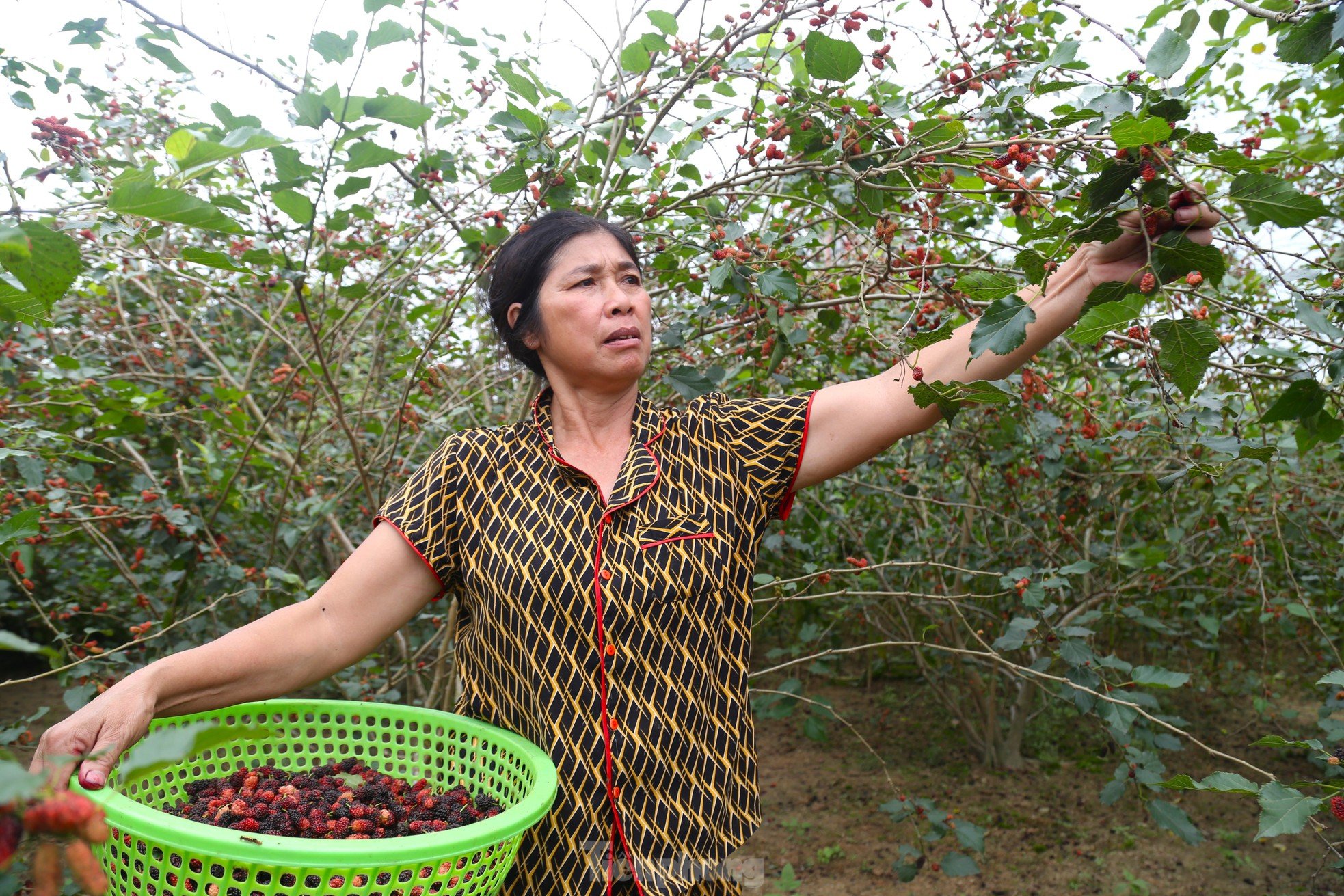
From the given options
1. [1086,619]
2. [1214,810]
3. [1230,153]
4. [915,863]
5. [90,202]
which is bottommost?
[1214,810]

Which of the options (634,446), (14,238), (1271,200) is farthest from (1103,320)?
(14,238)

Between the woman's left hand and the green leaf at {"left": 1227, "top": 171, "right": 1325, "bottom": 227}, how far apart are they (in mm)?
37

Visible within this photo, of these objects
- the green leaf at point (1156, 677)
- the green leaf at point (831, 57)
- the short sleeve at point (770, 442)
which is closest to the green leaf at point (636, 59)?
the green leaf at point (831, 57)

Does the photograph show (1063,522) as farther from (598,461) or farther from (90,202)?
(90,202)

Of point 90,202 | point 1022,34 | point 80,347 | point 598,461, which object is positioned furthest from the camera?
point 80,347

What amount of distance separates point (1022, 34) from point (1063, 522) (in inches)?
58.7

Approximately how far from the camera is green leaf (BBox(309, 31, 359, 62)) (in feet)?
5.91

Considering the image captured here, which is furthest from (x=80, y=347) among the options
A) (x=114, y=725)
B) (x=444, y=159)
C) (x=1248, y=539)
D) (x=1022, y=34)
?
(x=1248, y=539)

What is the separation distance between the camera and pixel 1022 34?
2129 mm

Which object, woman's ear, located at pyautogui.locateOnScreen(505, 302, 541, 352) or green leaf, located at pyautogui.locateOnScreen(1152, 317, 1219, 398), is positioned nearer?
green leaf, located at pyautogui.locateOnScreen(1152, 317, 1219, 398)

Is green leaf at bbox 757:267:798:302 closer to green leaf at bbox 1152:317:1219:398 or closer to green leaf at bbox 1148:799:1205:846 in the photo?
green leaf at bbox 1152:317:1219:398

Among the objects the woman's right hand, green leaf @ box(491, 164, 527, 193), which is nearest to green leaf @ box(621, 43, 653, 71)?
green leaf @ box(491, 164, 527, 193)

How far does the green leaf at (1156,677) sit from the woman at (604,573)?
2.79 ft

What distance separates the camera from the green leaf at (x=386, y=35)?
1.82 metres
